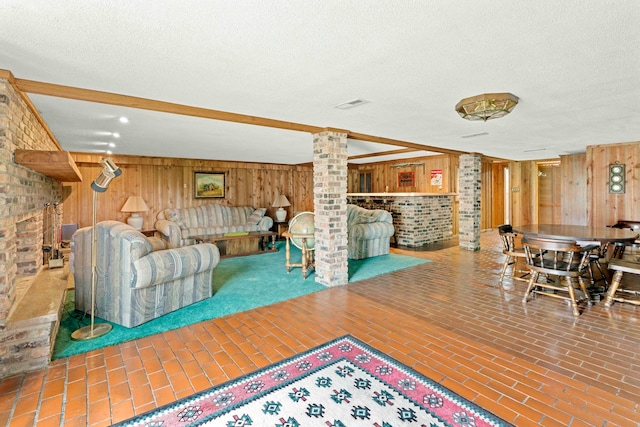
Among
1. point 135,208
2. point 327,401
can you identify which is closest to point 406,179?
point 135,208

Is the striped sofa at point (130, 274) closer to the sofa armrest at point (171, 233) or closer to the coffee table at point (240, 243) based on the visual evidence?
the coffee table at point (240, 243)

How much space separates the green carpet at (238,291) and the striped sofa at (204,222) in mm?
1230

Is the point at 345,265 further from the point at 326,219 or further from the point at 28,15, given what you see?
the point at 28,15

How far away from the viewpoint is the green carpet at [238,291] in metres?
2.89

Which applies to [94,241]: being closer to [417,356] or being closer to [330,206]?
[330,206]

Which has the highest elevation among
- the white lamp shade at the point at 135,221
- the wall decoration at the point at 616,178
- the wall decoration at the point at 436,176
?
the wall decoration at the point at 436,176

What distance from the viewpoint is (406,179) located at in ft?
31.0

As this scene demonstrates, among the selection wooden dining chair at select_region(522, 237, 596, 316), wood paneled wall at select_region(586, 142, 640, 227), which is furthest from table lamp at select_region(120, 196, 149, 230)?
wood paneled wall at select_region(586, 142, 640, 227)

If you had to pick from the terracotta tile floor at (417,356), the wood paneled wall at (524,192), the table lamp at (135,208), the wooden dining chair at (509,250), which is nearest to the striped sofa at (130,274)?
the terracotta tile floor at (417,356)

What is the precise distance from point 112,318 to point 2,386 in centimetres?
104

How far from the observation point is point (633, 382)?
7.12ft

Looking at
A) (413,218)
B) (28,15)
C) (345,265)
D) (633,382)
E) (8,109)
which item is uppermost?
(28,15)

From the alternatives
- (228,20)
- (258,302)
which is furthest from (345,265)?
(228,20)

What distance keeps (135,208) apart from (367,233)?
16.1 feet
